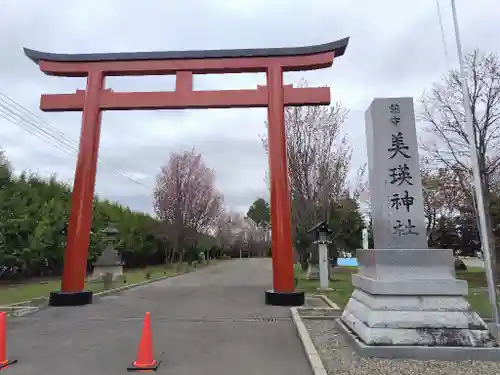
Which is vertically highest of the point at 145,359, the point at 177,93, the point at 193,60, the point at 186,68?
the point at 193,60

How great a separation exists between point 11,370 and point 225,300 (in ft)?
25.3

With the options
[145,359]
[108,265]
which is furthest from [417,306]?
[108,265]

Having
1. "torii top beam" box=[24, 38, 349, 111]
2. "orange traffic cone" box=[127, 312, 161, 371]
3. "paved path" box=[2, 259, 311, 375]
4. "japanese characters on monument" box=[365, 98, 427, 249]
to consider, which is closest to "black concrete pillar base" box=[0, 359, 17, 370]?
"paved path" box=[2, 259, 311, 375]

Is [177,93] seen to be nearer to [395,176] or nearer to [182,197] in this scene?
[395,176]

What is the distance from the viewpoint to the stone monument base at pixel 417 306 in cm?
559

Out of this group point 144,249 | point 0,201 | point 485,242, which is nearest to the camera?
point 485,242

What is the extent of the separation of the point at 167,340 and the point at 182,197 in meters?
23.8

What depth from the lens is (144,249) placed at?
32438mm

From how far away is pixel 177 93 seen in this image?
1189cm

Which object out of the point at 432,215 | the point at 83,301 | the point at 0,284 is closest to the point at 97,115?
the point at 83,301

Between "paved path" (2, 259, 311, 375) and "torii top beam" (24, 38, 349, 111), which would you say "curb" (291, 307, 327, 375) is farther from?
"torii top beam" (24, 38, 349, 111)

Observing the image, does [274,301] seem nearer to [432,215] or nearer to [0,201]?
[0,201]

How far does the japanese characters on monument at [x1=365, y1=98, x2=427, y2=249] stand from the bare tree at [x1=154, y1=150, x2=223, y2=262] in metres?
24.2

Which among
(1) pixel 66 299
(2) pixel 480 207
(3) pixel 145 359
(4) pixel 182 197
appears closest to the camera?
(3) pixel 145 359
